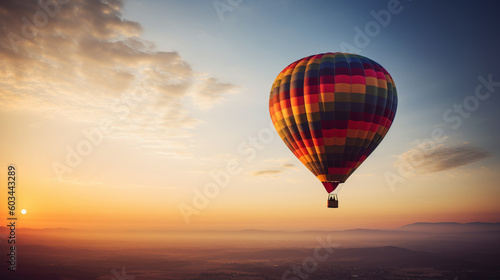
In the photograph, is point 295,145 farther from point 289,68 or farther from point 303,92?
point 289,68

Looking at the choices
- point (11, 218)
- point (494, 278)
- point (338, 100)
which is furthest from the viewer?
point (494, 278)

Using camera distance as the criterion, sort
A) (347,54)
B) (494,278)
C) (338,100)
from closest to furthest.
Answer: (338,100)
(347,54)
(494,278)

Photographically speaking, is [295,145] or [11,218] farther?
[295,145]

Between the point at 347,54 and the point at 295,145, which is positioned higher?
the point at 347,54

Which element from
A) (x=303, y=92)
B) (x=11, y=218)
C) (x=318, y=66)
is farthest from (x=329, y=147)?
(x=11, y=218)

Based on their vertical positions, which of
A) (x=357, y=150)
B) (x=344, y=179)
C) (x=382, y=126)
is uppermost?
(x=382, y=126)
